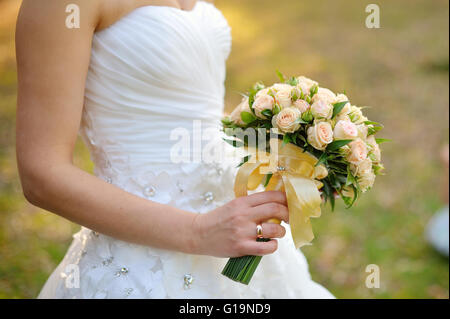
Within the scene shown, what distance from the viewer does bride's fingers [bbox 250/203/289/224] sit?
160cm

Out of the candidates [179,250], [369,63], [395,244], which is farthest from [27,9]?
[369,63]

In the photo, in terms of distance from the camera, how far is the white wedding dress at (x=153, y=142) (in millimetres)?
1747

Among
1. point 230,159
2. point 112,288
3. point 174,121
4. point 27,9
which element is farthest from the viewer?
point 230,159

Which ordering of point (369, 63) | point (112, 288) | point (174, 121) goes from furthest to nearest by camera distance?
1. point (369, 63)
2. point (174, 121)
3. point (112, 288)

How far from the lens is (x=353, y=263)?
152 inches

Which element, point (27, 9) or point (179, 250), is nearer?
point (27, 9)

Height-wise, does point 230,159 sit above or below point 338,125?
below

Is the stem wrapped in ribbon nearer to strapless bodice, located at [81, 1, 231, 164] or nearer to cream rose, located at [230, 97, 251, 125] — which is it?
cream rose, located at [230, 97, 251, 125]

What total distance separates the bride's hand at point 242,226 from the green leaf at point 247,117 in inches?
10.7

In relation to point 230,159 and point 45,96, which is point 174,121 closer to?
point 230,159

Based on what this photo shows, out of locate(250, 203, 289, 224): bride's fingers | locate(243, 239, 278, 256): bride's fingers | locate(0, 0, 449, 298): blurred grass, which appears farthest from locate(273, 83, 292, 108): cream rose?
locate(0, 0, 449, 298): blurred grass

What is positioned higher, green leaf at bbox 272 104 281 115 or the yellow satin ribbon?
green leaf at bbox 272 104 281 115

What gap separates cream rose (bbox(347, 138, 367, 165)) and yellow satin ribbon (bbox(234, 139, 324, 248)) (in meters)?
0.11

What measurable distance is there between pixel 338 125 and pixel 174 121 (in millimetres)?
710
